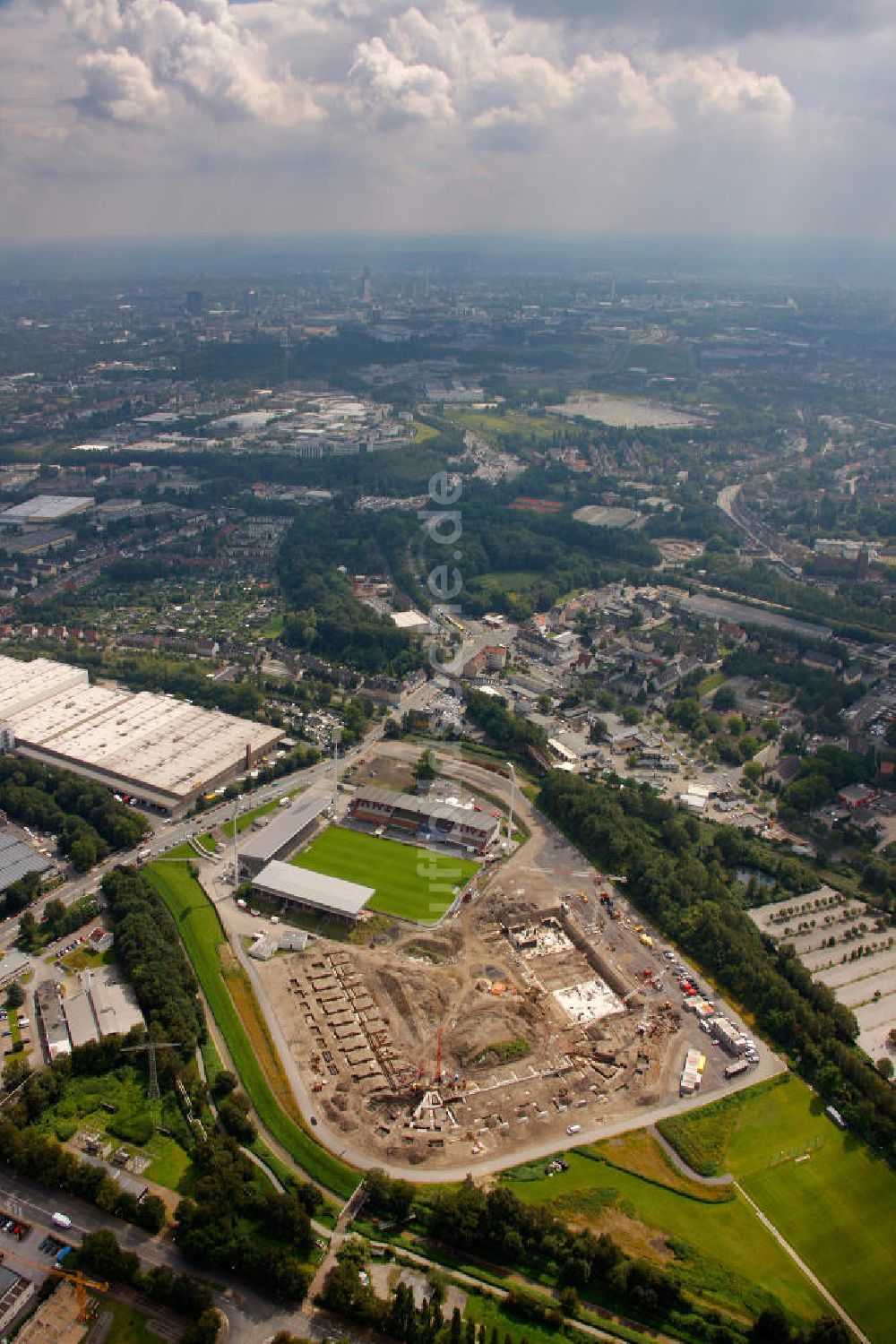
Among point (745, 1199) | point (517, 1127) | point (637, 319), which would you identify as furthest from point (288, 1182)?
point (637, 319)

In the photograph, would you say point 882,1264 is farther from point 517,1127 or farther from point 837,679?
point 837,679

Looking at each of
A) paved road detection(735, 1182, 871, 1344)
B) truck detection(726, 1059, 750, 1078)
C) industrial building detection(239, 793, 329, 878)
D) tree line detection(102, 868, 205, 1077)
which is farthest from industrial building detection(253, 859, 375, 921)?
paved road detection(735, 1182, 871, 1344)

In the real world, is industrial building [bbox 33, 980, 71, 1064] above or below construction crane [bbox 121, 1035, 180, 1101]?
below

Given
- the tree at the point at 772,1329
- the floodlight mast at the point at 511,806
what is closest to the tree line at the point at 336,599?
the floodlight mast at the point at 511,806

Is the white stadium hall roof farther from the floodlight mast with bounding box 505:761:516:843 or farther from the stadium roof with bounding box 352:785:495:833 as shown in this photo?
the floodlight mast with bounding box 505:761:516:843

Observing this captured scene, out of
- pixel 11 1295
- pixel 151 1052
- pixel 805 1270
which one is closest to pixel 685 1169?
pixel 805 1270

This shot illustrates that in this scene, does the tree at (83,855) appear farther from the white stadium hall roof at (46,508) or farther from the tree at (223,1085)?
the white stadium hall roof at (46,508)

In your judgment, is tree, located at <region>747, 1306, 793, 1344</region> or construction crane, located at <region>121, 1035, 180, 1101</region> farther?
construction crane, located at <region>121, 1035, 180, 1101</region>

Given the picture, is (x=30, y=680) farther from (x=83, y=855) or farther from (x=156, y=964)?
(x=156, y=964)
